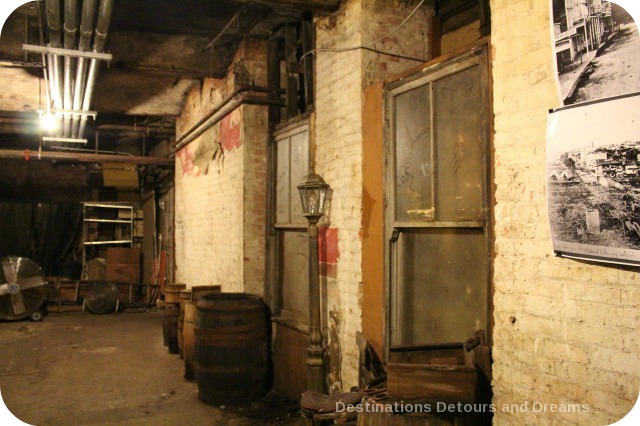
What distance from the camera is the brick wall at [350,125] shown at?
153 inches

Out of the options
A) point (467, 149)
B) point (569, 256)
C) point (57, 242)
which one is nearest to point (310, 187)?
Answer: point (467, 149)

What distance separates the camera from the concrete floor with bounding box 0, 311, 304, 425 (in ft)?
14.4

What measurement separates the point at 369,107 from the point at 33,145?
36.1 feet

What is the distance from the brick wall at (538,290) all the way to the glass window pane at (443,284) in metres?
0.44

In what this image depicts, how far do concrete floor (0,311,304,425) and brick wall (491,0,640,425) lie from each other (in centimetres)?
262

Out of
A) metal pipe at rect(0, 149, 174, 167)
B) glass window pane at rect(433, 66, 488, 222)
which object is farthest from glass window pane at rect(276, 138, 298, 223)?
metal pipe at rect(0, 149, 174, 167)

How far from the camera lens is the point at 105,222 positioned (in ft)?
40.3

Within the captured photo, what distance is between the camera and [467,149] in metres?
2.93

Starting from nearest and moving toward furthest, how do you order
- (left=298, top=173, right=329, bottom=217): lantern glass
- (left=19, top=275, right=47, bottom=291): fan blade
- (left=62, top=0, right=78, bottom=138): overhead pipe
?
(left=298, top=173, right=329, bottom=217): lantern glass, (left=62, top=0, right=78, bottom=138): overhead pipe, (left=19, top=275, right=47, bottom=291): fan blade

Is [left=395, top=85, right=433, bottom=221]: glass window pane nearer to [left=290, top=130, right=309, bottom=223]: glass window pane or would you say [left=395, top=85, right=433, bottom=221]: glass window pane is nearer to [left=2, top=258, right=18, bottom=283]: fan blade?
[left=290, top=130, right=309, bottom=223]: glass window pane

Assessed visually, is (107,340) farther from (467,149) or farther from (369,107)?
(467,149)

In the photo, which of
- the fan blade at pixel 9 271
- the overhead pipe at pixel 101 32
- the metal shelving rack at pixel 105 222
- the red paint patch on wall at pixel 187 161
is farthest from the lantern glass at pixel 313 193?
the metal shelving rack at pixel 105 222

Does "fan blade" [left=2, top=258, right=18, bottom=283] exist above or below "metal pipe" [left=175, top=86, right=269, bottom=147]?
below

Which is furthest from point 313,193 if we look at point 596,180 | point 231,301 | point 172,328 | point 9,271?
point 9,271
